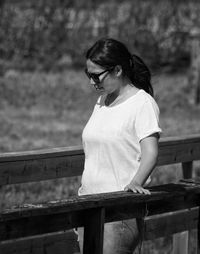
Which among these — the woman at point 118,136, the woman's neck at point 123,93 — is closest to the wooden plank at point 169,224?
the woman at point 118,136

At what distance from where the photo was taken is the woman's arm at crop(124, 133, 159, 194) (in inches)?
132

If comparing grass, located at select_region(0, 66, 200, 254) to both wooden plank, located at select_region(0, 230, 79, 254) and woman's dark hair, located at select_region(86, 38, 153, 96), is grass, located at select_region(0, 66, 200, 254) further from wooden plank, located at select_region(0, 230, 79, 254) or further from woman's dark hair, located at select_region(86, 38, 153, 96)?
woman's dark hair, located at select_region(86, 38, 153, 96)

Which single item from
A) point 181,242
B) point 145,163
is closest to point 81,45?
point 181,242

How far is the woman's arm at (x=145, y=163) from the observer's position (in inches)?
132

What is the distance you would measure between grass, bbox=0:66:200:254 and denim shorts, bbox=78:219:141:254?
8.88 feet

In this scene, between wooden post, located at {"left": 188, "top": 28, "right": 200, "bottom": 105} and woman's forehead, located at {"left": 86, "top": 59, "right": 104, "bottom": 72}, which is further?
wooden post, located at {"left": 188, "top": 28, "right": 200, "bottom": 105}

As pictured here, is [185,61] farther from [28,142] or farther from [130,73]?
[130,73]

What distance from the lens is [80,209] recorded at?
3.04 meters

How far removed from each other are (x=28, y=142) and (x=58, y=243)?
541cm

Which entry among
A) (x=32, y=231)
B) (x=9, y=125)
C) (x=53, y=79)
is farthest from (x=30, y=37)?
(x=32, y=231)

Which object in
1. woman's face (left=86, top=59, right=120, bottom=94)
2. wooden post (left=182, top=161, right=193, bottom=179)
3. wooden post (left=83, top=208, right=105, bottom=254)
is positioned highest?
woman's face (left=86, top=59, right=120, bottom=94)

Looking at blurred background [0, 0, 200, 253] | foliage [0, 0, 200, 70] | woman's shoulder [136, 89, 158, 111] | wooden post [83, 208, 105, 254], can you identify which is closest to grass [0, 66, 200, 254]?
blurred background [0, 0, 200, 253]

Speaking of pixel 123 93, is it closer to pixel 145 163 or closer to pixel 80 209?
pixel 145 163

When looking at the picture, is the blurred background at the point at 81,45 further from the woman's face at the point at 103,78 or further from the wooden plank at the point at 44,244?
the woman's face at the point at 103,78
